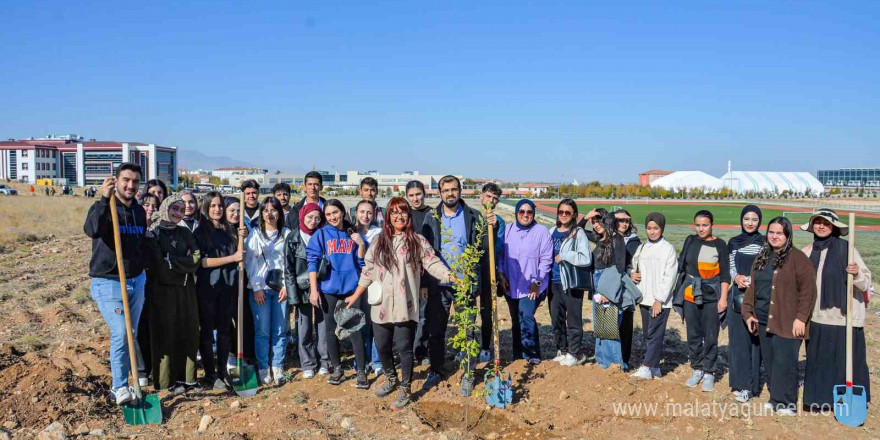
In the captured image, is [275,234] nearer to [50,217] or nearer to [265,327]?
[265,327]

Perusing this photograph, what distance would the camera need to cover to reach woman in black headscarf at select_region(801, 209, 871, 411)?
4.93 meters

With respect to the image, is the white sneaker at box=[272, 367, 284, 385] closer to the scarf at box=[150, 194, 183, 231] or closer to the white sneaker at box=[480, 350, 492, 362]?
the scarf at box=[150, 194, 183, 231]

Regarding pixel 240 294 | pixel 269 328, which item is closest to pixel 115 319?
pixel 240 294

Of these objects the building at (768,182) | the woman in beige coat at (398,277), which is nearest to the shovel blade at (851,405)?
the woman in beige coat at (398,277)

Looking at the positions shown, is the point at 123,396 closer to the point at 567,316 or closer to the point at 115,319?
the point at 115,319

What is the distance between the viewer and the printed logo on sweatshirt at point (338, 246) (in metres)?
5.45

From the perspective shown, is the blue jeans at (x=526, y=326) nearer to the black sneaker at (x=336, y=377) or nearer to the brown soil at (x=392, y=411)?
the brown soil at (x=392, y=411)

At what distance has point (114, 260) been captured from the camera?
188 inches

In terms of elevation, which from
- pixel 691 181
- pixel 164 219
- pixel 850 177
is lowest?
pixel 164 219

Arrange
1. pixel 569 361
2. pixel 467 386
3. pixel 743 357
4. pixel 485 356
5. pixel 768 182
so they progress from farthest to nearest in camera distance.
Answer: pixel 768 182 < pixel 485 356 < pixel 569 361 < pixel 743 357 < pixel 467 386

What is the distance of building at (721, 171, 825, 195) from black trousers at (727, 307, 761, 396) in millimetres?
126733

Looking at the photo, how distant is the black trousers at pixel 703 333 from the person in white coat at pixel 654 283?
0.23 m

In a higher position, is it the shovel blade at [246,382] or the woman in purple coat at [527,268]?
the woman in purple coat at [527,268]

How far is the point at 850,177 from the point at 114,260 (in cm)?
18248
